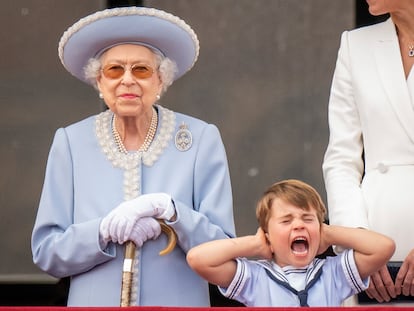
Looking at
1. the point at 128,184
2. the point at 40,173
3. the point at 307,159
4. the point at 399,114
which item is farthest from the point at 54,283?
the point at 399,114

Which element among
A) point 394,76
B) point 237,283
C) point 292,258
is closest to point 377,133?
point 394,76

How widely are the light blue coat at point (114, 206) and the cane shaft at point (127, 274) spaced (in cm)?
6

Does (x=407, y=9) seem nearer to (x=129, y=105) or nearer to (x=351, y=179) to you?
(x=351, y=179)

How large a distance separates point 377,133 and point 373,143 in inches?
1.4

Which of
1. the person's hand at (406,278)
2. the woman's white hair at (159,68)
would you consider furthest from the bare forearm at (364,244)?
the woman's white hair at (159,68)

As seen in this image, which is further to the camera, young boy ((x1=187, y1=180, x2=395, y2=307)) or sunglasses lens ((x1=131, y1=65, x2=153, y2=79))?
sunglasses lens ((x1=131, y1=65, x2=153, y2=79))

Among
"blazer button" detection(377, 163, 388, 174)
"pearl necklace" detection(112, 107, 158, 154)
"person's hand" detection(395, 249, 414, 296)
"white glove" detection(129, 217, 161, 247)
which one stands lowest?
"person's hand" detection(395, 249, 414, 296)

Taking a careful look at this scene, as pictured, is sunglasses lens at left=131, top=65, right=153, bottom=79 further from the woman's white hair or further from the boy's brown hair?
the boy's brown hair

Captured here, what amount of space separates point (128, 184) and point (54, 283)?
155 centimetres

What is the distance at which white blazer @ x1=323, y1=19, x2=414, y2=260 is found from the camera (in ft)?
14.3

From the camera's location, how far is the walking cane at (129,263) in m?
4.18

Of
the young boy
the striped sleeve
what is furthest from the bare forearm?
the striped sleeve

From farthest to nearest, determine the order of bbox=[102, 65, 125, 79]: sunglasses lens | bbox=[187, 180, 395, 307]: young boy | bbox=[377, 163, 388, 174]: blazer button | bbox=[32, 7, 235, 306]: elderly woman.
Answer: bbox=[377, 163, 388, 174]: blazer button
bbox=[102, 65, 125, 79]: sunglasses lens
bbox=[32, 7, 235, 306]: elderly woman
bbox=[187, 180, 395, 307]: young boy

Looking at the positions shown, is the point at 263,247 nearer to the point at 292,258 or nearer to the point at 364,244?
the point at 292,258
